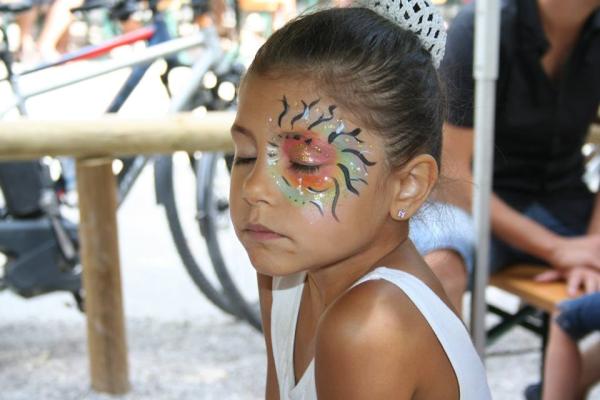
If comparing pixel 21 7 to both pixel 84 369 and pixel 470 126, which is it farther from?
pixel 470 126

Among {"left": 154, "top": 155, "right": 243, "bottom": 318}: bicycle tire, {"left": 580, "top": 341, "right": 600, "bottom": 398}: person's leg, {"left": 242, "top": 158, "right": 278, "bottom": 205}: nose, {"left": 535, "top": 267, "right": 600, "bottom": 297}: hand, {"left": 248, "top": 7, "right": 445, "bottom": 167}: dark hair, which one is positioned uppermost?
{"left": 248, "top": 7, "right": 445, "bottom": 167}: dark hair

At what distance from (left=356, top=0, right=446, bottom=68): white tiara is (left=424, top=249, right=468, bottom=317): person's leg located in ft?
2.70

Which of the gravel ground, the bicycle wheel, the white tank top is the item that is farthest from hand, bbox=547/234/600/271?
the bicycle wheel

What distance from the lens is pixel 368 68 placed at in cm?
111

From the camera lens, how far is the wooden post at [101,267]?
2.83 meters

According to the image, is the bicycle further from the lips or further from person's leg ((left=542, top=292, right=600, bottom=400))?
the lips

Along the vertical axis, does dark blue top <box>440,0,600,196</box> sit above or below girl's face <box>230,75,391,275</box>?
below

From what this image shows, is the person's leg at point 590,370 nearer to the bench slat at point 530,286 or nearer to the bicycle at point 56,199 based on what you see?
the bench slat at point 530,286

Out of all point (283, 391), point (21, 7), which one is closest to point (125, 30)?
point (21, 7)

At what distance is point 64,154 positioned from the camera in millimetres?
2656

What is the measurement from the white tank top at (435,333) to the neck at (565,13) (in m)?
1.15

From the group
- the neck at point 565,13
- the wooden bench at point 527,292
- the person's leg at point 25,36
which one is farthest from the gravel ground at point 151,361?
the person's leg at point 25,36

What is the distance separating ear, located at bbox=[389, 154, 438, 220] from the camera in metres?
1.15

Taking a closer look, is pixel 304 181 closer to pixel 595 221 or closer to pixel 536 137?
pixel 536 137
